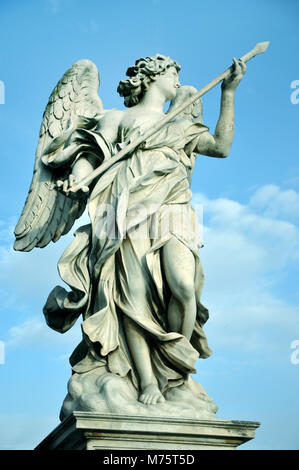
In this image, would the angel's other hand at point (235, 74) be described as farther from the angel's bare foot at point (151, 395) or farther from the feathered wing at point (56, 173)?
the angel's bare foot at point (151, 395)

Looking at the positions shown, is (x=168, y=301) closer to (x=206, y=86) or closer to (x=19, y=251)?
(x=19, y=251)

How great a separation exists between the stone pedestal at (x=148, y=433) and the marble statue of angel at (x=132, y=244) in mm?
189

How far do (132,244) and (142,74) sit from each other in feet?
6.45

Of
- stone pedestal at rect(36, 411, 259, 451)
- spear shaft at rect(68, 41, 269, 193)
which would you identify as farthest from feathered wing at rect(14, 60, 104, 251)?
stone pedestal at rect(36, 411, 259, 451)

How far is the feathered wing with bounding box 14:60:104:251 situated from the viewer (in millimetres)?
7184

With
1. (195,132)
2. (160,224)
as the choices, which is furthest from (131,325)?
(195,132)

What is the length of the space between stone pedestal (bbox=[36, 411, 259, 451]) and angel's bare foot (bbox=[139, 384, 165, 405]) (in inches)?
12.4

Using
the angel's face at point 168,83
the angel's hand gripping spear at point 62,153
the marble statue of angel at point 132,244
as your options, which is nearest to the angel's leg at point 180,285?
the marble statue of angel at point 132,244

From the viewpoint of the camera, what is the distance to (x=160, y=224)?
256 inches

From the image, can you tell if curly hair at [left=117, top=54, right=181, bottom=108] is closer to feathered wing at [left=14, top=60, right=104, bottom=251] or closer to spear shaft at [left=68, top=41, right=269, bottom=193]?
feathered wing at [left=14, top=60, right=104, bottom=251]

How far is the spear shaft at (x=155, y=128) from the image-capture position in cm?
660
